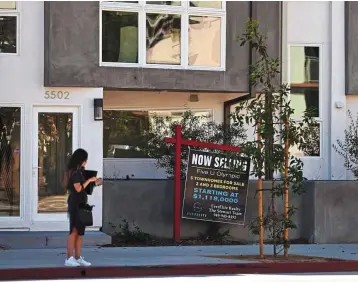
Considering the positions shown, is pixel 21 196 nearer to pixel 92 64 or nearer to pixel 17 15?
pixel 92 64

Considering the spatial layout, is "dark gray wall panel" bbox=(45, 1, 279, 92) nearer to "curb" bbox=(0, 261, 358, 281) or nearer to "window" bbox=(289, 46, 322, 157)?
"window" bbox=(289, 46, 322, 157)

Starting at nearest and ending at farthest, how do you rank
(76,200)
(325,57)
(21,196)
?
(76,200)
(21,196)
(325,57)

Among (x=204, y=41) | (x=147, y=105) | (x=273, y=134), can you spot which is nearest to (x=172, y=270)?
(x=273, y=134)

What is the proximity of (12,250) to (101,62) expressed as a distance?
3.99 metres

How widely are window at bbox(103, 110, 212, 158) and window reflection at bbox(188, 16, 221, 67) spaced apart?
246 cm

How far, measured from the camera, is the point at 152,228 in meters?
14.6

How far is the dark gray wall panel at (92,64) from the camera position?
1376 centimetres

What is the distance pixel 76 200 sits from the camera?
10.8m

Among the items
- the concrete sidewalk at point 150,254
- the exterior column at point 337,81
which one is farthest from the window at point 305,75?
the concrete sidewalk at point 150,254

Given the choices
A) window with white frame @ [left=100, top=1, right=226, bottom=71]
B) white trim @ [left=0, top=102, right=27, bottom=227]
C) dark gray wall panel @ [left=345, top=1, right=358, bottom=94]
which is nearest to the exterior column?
dark gray wall panel @ [left=345, top=1, right=358, bottom=94]

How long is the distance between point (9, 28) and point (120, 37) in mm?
2160

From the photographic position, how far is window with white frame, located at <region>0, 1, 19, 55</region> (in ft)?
45.5

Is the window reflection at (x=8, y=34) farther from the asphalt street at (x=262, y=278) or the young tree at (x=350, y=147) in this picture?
the young tree at (x=350, y=147)

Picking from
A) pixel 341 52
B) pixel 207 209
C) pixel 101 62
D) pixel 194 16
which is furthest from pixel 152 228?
pixel 341 52
